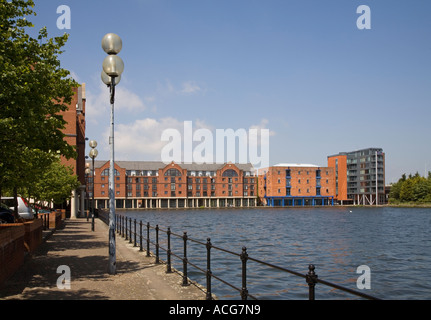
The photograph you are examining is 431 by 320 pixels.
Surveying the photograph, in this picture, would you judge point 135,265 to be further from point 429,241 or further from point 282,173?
point 282,173

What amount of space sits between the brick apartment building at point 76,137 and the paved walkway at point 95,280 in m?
33.6

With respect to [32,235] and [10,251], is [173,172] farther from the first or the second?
[10,251]

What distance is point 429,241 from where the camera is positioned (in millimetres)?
38125

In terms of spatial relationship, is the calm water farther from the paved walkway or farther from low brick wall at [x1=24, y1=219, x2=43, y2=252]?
low brick wall at [x1=24, y1=219, x2=43, y2=252]

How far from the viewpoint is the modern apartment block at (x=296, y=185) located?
14150 cm

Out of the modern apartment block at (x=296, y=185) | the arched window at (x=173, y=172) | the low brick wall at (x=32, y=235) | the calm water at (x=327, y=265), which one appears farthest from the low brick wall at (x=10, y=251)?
the modern apartment block at (x=296, y=185)

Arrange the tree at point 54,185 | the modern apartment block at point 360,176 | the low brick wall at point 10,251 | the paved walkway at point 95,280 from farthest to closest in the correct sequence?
the modern apartment block at point 360,176
the tree at point 54,185
the low brick wall at point 10,251
the paved walkway at point 95,280

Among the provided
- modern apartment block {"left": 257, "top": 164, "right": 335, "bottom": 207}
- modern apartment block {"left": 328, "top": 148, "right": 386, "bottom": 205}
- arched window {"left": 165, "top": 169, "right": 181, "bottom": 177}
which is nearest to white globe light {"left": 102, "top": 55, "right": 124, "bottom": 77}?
arched window {"left": 165, "top": 169, "right": 181, "bottom": 177}

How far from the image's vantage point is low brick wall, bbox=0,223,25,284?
10069 mm

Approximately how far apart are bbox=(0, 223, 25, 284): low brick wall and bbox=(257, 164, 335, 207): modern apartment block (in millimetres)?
128634

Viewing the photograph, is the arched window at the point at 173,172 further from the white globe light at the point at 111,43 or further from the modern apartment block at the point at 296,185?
the white globe light at the point at 111,43

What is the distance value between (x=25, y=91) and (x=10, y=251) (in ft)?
13.8

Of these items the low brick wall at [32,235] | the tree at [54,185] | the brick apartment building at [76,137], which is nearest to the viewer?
the low brick wall at [32,235]

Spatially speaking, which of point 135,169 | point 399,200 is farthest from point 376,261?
point 399,200
